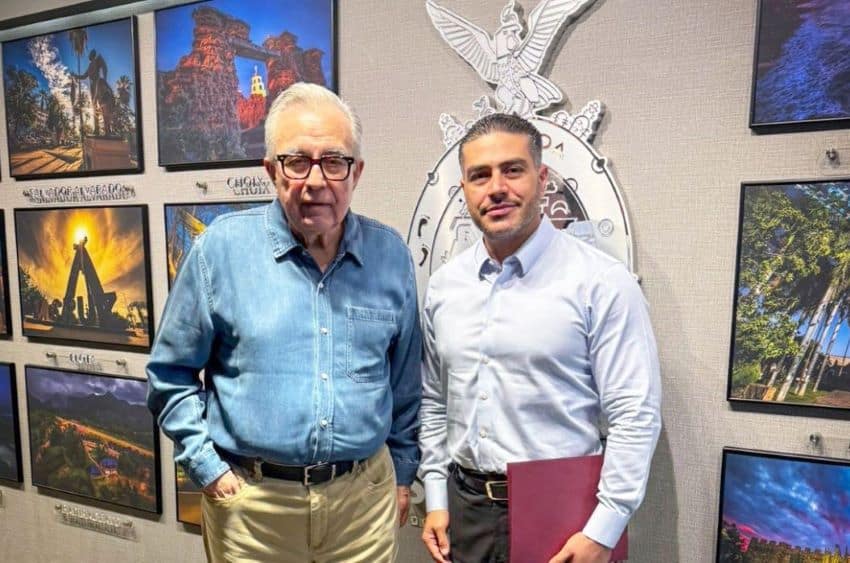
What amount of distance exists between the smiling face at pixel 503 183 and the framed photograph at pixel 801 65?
55 centimetres

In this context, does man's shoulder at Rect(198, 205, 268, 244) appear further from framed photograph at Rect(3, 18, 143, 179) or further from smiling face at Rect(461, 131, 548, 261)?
framed photograph at Rect(3, 18, 143, 179)

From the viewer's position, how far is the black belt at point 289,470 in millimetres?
1182

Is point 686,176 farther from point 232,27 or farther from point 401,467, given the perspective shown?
point 232,27

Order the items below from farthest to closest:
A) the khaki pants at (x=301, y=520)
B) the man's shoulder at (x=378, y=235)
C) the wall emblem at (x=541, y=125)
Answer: the wall emblem at (x=541, y=125), the man's shoulder at (x=378, y=235), the khaki pants at (x=301, y=520)

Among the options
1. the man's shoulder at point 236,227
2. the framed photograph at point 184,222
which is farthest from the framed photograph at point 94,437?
the man's shoulder at point 236,227

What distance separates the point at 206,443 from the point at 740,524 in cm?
123

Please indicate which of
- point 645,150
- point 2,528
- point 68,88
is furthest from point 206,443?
point 2,528

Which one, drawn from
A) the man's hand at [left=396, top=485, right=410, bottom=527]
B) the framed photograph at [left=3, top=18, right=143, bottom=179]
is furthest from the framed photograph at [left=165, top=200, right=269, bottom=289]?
the man's hand at [left=396, top=485, right=410, bottom=527]

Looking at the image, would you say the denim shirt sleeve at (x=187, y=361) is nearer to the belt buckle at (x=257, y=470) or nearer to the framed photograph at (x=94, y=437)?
the belt buckle at (x=257, y=470)

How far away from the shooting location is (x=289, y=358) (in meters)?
1.16

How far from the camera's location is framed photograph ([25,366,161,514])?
2.12m

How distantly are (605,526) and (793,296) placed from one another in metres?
0.67

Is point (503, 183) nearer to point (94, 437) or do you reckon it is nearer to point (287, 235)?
point (287, 235)

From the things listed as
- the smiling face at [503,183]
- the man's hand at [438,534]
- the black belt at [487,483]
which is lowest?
the man's hand at [438,534]
